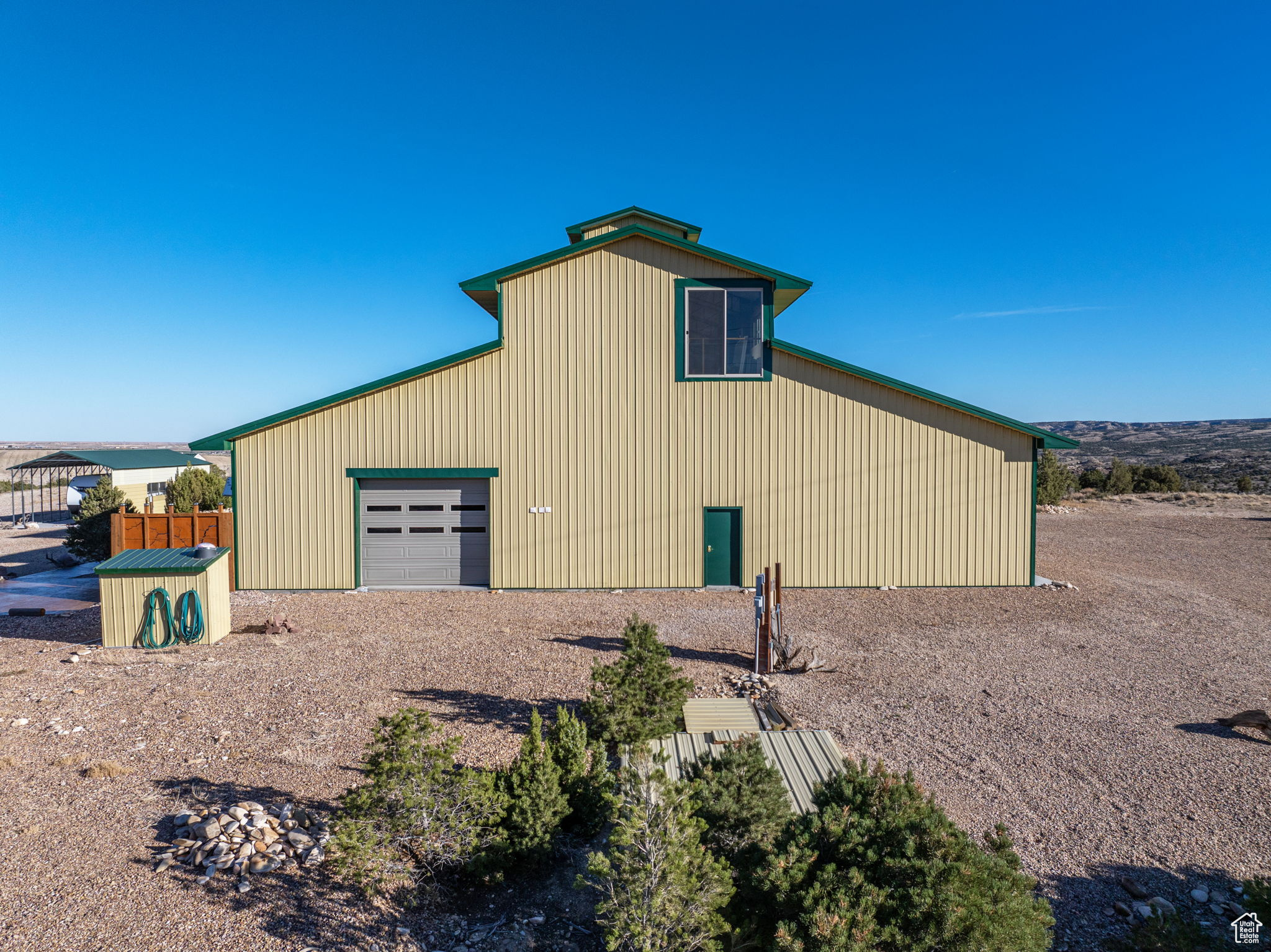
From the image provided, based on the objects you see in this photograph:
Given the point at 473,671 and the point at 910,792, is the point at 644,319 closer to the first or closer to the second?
the point at 473,671

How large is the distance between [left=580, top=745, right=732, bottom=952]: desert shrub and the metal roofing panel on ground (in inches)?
126

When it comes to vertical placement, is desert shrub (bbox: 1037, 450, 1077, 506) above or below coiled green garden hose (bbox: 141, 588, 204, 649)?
above

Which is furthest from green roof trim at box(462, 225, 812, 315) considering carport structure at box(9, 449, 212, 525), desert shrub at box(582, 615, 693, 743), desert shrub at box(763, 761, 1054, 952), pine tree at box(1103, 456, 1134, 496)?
pine tree at box(1103, 456, 1134, 496)

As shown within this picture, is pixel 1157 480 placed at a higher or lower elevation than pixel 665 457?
lower

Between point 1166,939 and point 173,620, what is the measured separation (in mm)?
11649

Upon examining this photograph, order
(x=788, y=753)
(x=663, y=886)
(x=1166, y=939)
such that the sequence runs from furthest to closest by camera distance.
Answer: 1. (x=788, y=753)
2. (x=1166, y=939)
3. (x=663, y=886)

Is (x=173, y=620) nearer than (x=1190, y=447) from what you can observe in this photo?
Yes

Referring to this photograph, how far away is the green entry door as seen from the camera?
14484 millimetres

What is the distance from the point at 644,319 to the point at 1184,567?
1455 cm

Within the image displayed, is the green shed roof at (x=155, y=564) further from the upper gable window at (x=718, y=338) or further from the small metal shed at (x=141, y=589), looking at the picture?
the upper gable window at (x=718, y=338)

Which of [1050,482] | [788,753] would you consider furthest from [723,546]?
[1050,482]

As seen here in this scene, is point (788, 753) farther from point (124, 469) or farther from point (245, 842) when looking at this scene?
point (124, 469)

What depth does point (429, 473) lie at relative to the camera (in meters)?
14.2

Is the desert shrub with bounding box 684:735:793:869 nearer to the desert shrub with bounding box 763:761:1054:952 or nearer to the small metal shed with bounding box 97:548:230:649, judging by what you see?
the desert shrub with bounding box 763:761:1054:952
